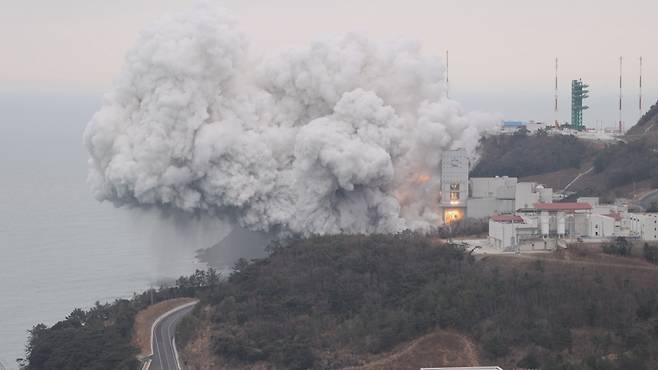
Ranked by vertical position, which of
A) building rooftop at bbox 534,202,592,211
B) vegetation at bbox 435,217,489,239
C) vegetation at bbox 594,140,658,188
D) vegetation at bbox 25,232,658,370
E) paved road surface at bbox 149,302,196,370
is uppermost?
vegetation at bbox 594,140,658,188

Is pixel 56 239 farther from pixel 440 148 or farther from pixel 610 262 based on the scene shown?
pixel 610 262

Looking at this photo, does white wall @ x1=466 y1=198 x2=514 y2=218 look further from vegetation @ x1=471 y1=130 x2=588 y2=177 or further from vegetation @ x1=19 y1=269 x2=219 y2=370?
vegetation @ x1=19 y1=269 x2=219 y2=370

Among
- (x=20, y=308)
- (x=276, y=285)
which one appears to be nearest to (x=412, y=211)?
(x=276, y=285)

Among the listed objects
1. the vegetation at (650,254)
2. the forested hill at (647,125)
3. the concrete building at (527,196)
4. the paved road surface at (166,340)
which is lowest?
the paved road surface at (166,340)

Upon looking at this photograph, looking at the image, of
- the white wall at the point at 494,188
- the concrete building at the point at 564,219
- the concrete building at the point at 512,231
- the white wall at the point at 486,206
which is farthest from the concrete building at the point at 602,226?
the white wall at the point at 494,188

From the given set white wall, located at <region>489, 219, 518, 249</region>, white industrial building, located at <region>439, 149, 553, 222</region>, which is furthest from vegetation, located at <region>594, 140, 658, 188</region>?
white wall, located at <region>489, 219, 518, 249</region>

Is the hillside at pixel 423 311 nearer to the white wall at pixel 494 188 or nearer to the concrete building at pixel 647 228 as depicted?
the concrete building at pixel 647 228
